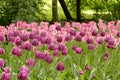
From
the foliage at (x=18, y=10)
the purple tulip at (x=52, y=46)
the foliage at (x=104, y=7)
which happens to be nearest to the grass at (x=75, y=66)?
the purple tulip at (x=52, y=46)

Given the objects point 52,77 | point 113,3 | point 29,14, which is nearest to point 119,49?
point 52,77

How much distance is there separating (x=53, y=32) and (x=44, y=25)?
0.56m

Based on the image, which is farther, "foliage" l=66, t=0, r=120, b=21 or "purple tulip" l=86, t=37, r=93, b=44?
"foliage" l=66, t=0, r=120, b=21

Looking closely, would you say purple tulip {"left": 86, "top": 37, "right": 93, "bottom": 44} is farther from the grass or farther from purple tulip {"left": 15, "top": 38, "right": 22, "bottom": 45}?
purple tulip {"left": 15, "top": 38, "right": 22, "bottom": 45}

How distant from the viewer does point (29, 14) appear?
32.0ft

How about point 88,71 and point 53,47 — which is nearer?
point 88,71

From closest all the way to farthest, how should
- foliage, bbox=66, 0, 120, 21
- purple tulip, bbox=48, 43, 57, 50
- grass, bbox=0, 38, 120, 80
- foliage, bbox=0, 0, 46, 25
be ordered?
grass, bbox=0, 38, 120, 80 → purple tulip, bbox=48, 43, 57, 50 → foliage, bbox=0, 0, 46, 25 → foliage, bbox=66, 0, 120, 21

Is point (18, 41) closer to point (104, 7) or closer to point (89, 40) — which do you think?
point (89, 40)

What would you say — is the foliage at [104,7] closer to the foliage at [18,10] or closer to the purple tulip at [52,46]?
the foliage at [18,10]

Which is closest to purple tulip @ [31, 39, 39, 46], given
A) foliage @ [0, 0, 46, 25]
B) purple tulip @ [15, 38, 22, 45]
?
purple tulip @ [15, 38, 22, 45]

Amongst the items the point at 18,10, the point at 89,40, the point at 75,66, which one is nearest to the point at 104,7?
the point at 18,10

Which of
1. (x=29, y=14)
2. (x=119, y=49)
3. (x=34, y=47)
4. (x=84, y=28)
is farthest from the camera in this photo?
(x=29, y=14)

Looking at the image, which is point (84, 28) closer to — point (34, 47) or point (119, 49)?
point (119, 49)

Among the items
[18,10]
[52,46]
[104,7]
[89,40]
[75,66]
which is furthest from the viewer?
[104,7]
